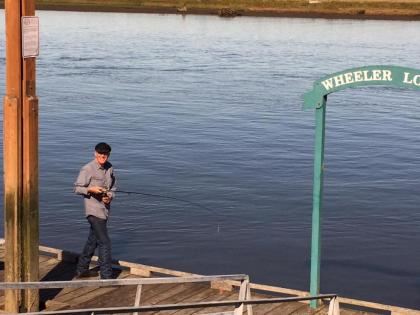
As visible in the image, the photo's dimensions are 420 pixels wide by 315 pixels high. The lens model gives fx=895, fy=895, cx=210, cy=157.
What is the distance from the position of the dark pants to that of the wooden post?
1.30m

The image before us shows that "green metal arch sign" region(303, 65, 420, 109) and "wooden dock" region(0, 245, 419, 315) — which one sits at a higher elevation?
"green metal arch sign" region(303, 65, 420, 109)

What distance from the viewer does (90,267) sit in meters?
13.2

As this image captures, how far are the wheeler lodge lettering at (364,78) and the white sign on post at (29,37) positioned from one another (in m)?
3.92

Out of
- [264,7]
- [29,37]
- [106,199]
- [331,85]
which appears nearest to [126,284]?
[29,37]

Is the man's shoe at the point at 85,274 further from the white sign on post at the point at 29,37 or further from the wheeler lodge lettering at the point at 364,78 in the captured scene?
the wheeler lodge lettering at the point at 364,78

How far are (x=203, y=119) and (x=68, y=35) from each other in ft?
128

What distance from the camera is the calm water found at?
18328 mm

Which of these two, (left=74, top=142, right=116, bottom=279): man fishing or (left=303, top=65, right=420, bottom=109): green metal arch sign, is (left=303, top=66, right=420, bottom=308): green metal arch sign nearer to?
(left=303, top=65, right=420, bottom=109): green metal arch sign

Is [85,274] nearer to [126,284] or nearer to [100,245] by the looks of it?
[100,245]

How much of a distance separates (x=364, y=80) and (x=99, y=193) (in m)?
3.77

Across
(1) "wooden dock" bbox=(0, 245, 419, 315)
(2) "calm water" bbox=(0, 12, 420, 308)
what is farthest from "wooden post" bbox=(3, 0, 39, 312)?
(2) "calm water" bbox=(0, 12, 420, 308)

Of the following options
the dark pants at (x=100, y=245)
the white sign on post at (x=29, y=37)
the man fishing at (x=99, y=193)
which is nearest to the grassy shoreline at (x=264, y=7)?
the dark pants at (x=100, y=245)

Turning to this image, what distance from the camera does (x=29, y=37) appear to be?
10.4 m

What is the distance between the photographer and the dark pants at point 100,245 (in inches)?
472
